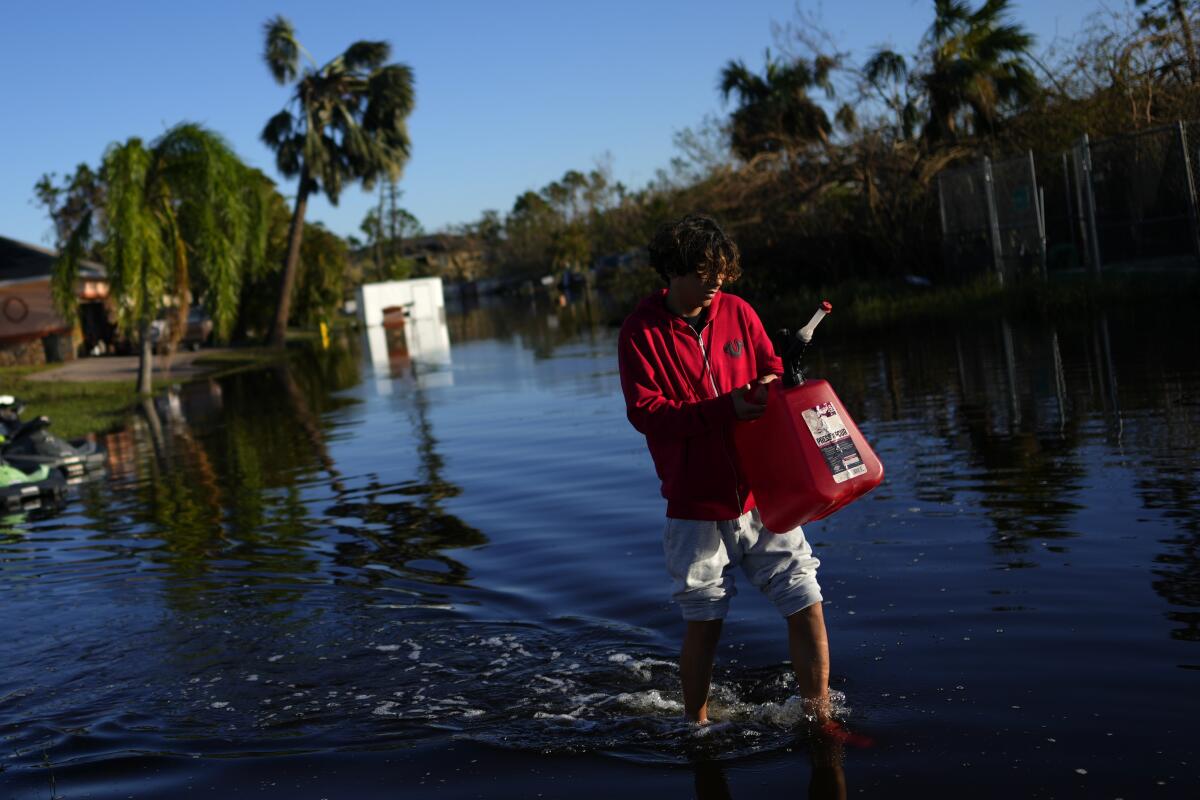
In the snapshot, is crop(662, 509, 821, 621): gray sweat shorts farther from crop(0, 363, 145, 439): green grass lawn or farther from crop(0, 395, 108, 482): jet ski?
crop(0, 363, 145, 439): green grass lawn

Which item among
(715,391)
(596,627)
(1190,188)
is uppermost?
(1190,188)

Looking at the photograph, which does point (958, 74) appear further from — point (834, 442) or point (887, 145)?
point (834, 442)

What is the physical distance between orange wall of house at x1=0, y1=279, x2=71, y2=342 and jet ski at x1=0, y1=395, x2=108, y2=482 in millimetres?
27512

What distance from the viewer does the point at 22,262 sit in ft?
130

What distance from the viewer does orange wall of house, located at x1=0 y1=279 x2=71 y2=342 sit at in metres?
40.1

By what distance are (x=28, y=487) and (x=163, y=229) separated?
59.8 ft

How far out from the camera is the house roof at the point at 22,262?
39.3m

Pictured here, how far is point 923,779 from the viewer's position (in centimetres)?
404

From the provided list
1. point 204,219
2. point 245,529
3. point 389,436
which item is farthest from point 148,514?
point 204,219

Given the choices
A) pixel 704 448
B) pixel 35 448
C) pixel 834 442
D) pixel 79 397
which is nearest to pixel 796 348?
pixel 834 442

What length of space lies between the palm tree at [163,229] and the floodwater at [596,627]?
→ 16812mm

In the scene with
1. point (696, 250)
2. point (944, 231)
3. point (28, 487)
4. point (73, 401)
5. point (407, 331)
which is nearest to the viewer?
point (696, 250)

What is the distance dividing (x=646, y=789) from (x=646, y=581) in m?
2.85

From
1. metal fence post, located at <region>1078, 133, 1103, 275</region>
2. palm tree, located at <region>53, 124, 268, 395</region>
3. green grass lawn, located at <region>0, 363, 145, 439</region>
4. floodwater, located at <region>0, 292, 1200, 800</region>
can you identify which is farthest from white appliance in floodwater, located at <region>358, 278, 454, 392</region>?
floodwater, located at <region>0, 292, 1200, 800</region>
